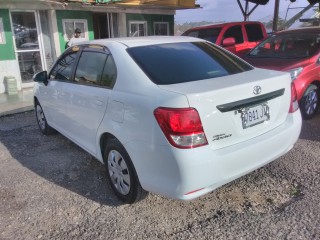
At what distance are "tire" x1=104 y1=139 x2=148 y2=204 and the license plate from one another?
107 cm

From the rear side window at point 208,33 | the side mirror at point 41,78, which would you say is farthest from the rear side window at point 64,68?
the rear side window at point 208,33

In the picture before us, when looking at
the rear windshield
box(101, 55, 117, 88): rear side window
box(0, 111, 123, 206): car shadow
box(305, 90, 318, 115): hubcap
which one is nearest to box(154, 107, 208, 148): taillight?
the rear windshield

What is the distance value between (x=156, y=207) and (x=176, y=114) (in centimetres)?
115

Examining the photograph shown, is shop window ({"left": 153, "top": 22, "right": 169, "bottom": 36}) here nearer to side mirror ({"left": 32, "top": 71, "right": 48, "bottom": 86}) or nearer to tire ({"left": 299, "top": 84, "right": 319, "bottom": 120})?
tire ({"left": 299, "top": 84, "right": 319, "bottom": 120})

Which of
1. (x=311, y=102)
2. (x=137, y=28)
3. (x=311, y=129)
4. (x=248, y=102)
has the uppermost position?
(x=137, y=28)

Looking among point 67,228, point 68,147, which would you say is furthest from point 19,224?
point 68,147

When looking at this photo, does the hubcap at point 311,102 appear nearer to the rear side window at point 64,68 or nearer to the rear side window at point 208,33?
→ the rear side window at point 64,68

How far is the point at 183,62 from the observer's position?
3.25 metres

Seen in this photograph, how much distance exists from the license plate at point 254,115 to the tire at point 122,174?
1070 mm

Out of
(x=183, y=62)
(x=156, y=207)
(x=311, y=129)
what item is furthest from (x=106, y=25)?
(x=156, y=207)

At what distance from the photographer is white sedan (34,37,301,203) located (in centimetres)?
254

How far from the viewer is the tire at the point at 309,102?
5.45m

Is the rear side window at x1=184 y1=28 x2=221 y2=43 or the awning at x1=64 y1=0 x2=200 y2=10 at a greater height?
the awning at x1=64 y1=0 x2=200 y2=10

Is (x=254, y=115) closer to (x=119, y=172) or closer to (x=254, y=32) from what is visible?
(x=119, y=172)
